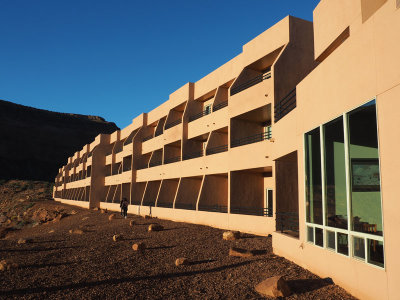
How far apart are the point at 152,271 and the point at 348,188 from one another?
6396 mm

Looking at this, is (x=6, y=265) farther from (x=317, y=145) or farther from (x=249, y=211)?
(x=249, y=211)

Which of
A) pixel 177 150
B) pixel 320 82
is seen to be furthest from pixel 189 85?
pixel 320 82

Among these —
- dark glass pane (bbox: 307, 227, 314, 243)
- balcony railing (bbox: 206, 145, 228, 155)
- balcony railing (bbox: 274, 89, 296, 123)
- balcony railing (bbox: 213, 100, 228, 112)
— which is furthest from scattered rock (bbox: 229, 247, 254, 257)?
balcony railing (bbox: 213, 100, 228, 112)

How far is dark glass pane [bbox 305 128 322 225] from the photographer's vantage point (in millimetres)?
8375

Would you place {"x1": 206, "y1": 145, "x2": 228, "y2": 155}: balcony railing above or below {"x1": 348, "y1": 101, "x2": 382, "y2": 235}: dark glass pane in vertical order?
above

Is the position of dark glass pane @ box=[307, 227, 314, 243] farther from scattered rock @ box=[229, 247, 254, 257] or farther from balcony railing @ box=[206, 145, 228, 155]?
balcony railing @ box=[206, 145, 228, 155]

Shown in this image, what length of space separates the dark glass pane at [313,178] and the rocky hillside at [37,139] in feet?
335

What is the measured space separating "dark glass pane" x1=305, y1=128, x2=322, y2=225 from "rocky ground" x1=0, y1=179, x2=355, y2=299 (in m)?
1.59

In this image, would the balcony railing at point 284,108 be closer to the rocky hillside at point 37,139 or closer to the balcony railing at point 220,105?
the balcony railing at point 220,105

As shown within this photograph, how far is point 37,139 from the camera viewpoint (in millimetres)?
112562

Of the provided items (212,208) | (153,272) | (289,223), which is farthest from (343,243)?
(212,208)

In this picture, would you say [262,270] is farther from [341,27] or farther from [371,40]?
[341,27]

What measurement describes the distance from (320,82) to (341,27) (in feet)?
11.0

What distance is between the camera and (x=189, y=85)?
2641 centimetres
